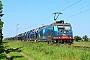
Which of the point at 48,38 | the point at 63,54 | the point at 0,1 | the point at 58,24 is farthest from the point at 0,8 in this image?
the point at 63,54

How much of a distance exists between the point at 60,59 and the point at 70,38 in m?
21.9

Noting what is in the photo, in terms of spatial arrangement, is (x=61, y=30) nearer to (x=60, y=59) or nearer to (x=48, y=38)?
(x=48, y=38)

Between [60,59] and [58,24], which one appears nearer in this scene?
[60,59]

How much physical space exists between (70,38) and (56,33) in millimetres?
2550

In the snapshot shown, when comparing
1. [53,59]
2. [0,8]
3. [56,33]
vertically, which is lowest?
[53,59]

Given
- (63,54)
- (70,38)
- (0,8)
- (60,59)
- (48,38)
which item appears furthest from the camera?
(0,8)

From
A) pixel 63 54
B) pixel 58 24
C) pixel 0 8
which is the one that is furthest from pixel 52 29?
pixel 63 54

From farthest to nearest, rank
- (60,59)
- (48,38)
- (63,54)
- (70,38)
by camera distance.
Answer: (48,38) < (70,38) < (63,54) < (60,59)

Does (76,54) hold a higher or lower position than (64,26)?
lower

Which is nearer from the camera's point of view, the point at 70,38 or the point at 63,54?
the point at 63,54

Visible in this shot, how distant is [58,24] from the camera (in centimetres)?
4294

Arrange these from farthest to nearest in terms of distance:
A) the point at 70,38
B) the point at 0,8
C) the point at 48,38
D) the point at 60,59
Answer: the point at 0,8
the point at 48,38
the point at 70,38
the point at 60,59

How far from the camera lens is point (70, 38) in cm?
4225

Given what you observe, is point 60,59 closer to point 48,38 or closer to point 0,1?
point 48,38
